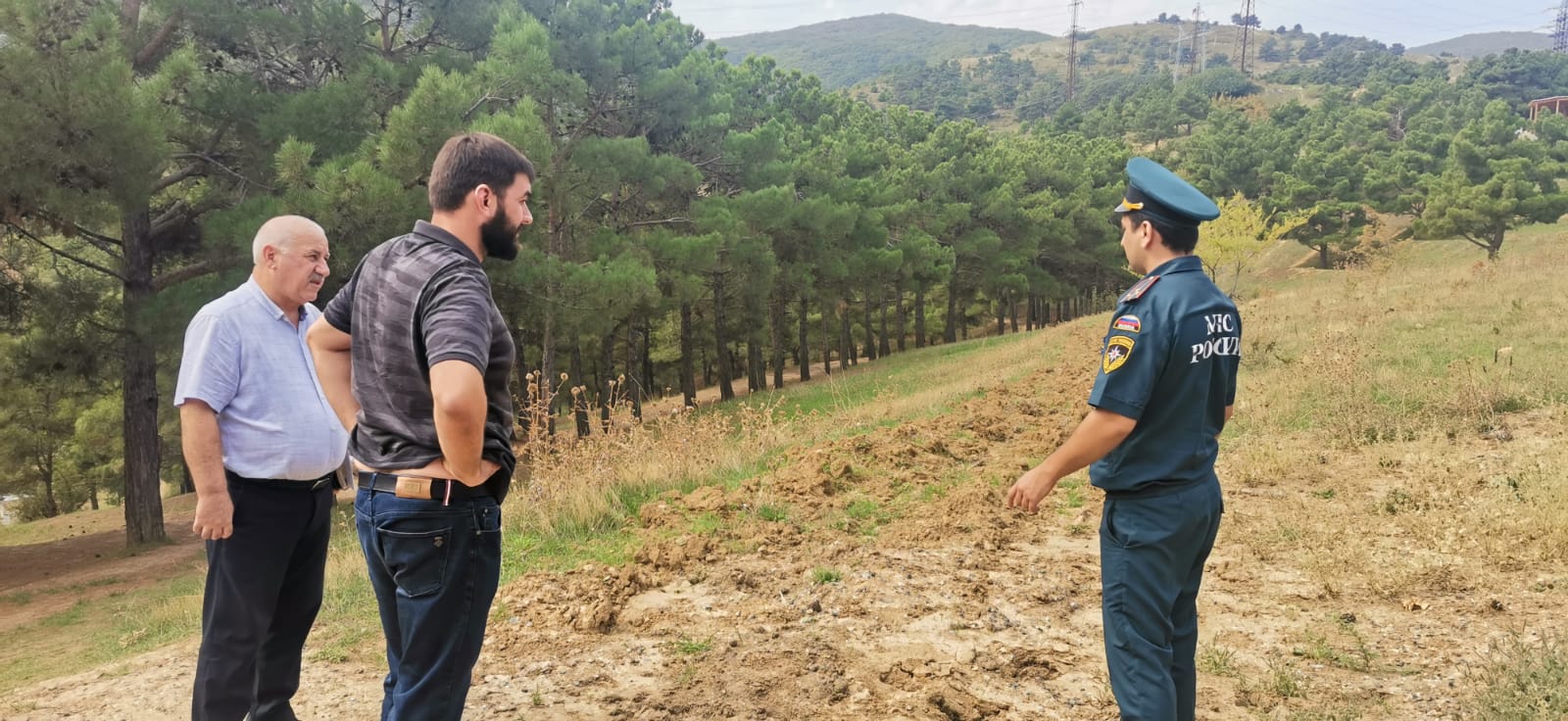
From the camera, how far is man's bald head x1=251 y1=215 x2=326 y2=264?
3045mm

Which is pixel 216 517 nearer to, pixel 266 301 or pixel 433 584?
pixel 266 301

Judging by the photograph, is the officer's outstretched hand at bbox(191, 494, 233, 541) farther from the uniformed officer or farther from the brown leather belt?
the uniformed officer

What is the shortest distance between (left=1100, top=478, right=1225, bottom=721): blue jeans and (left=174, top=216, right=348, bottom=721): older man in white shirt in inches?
105

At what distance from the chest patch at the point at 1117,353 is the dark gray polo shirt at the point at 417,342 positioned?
1.73 metres

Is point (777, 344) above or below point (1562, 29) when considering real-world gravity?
below

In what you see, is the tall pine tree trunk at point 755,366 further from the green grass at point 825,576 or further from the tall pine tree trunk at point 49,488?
the green grass at point 825,576

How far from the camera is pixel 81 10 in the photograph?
10.8 m

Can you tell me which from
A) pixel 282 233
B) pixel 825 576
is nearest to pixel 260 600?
pixel 282 233

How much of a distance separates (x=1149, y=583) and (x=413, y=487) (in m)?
2.07

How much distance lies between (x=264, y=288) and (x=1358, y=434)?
794 cm

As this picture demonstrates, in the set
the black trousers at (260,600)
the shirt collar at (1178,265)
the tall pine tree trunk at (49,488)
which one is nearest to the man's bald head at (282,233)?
the black trousers at (260,600)

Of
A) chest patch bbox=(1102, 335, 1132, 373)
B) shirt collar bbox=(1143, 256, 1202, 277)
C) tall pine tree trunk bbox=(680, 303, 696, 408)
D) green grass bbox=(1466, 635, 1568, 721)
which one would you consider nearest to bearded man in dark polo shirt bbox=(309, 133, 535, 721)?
chest patch bbox=(1102, 335, 1132, 373)

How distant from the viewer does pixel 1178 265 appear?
260 centimetres

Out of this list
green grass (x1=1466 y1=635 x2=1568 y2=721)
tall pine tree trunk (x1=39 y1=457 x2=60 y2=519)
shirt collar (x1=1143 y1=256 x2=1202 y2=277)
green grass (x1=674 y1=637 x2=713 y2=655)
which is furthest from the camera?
tall pine tree trunk (x1=39 y1=457 x2=60 y2=519)
